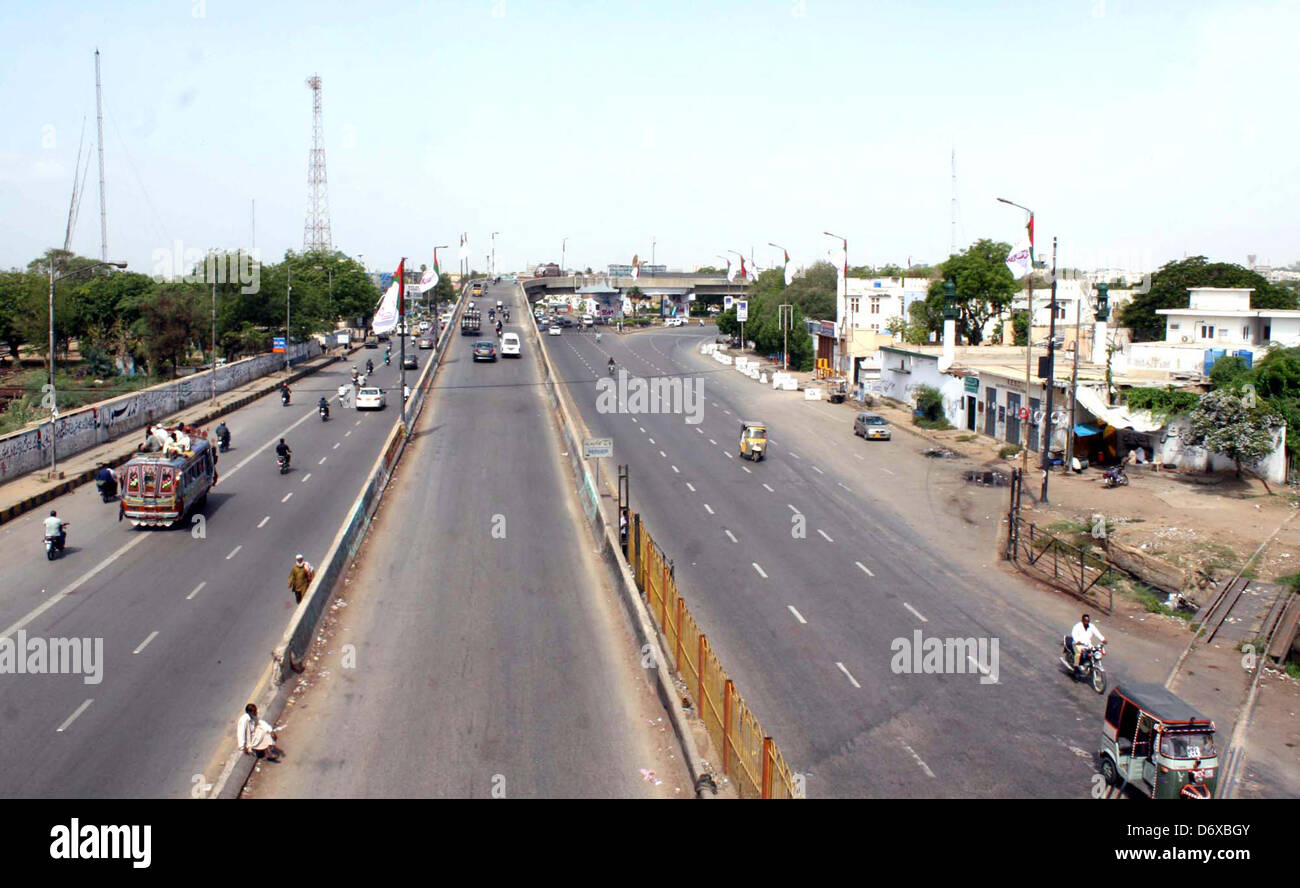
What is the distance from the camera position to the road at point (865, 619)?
14266 millimetres

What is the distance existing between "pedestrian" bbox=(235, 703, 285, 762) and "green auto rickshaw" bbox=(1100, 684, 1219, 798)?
10964 millimetres

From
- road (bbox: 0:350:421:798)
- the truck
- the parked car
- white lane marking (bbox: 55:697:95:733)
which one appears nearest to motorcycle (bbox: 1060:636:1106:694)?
road (bbox: 0:350:421:798)

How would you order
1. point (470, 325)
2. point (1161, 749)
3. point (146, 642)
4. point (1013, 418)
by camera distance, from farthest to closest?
1. point (470, 325)
2. point (1013, 418)
3. point (146, 642)
4. point (1161, 749)

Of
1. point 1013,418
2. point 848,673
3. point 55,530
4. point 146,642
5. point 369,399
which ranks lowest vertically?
point 848,673

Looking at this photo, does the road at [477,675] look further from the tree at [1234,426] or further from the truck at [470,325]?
the truck at [470,325]

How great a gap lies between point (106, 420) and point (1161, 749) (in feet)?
128

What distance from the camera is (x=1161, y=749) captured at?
12.9 m

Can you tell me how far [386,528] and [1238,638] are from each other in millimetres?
19891

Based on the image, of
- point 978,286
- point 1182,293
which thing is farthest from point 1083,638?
point 1182,293

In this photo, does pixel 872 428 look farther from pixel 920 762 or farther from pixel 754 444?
pixel 920 762
